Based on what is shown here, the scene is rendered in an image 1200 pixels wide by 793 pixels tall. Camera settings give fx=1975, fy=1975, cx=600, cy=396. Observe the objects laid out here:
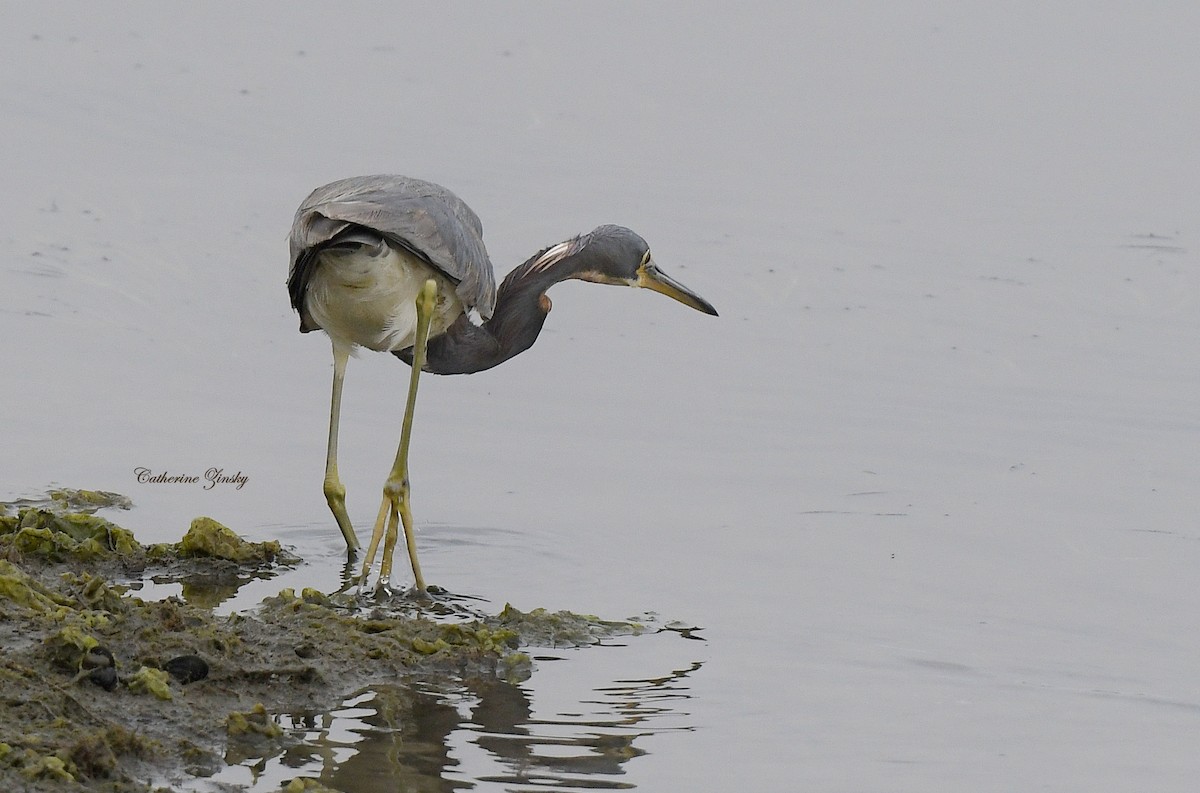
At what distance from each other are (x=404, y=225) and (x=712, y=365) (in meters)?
3.84

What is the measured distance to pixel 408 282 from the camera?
754cm

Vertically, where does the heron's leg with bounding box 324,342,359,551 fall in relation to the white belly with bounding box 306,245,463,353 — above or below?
below

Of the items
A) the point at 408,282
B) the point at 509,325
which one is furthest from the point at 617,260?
the point at 408,282

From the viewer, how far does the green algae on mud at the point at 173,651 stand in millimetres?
4785

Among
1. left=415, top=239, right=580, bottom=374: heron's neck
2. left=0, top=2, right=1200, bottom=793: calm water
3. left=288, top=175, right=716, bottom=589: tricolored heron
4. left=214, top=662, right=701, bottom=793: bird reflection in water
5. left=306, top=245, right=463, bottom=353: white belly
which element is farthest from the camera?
left=415, top=239, right=580, bottom=374: heron's neck

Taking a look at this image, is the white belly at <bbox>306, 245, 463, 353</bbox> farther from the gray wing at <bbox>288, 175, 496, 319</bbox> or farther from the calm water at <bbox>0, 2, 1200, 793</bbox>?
the calm water at <bbox>0, 2, 1200, 793</bbox>

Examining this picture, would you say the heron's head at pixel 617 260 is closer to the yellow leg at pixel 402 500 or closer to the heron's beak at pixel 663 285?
the heron's beak at pixel 663 285

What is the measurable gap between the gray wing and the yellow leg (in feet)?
0.54

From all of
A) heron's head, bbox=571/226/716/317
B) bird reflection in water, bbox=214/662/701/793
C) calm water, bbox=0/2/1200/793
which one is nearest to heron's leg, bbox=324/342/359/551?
calm water, bbox=0/2/1200/793
